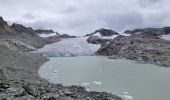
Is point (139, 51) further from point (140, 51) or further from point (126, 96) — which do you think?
point (126, 96)

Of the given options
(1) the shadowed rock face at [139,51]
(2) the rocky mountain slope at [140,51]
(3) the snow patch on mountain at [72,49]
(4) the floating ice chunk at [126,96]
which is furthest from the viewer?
(3) the snow patch on mountain at [72,49]

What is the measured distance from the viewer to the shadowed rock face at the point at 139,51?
4833cm

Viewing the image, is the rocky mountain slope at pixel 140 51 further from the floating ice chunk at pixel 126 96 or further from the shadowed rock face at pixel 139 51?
the floating ice chunk at pixel 126 96

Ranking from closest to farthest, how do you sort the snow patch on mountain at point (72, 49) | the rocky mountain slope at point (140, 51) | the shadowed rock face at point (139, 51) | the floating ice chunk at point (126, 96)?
the floating ice chunk at point (126, 96) < the rocky mountain slope at point (140, 51) < the shadowed rock face at point (139, 51) < the snow patch on mountain at point (72, 49)

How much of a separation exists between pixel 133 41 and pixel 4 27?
43.2 meters

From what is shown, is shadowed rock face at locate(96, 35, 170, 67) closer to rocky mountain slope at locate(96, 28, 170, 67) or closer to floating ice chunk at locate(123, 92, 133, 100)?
rocky mountain slope at locate(96, 28, 170, 67)

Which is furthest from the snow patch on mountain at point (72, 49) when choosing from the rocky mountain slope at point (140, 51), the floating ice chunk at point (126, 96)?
the floating ice chunk at point (126, 96)

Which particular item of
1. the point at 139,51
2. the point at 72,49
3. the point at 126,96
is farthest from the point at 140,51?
the point at 126,96

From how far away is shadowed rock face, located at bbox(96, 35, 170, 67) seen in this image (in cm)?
4833

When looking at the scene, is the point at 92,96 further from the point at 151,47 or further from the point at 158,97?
the point at 151,47

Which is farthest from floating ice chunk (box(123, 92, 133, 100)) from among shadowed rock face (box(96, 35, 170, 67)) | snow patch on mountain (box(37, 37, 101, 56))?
snow patch on mountain (box(37, 37, 101, 56))

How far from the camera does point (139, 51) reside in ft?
180

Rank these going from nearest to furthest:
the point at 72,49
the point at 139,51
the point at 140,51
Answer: the point at 140,51 < the point at 139,51 < the point at 72,49

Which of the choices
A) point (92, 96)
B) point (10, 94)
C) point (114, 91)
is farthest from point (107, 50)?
point (10, 94)
